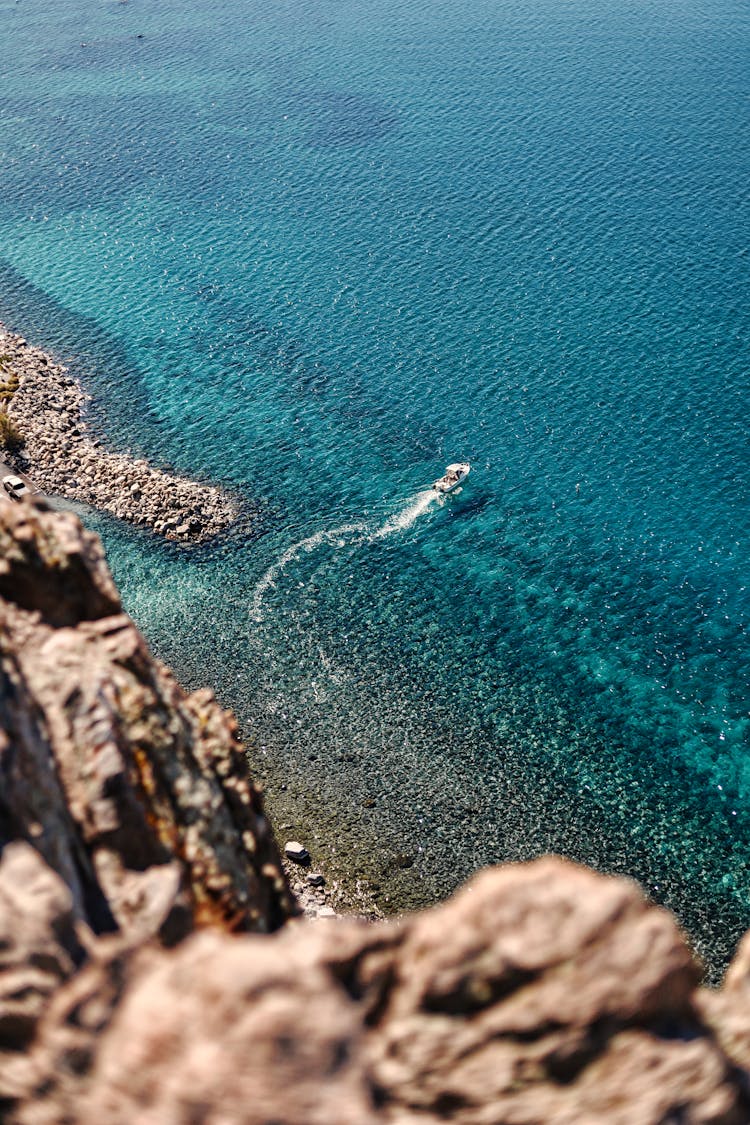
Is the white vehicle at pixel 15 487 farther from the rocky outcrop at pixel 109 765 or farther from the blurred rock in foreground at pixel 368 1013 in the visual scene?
the blurred rock in foreground at pixel 368 1013

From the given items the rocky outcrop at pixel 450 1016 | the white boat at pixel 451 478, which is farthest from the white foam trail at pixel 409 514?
the rocky outcrop at pixel 450 1016

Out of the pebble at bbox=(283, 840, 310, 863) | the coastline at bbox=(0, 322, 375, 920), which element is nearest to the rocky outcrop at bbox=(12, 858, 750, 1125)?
the pebble at bbox=(283, 840, 310, 863)

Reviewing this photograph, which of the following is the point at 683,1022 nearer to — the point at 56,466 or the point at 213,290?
the point at 56,466

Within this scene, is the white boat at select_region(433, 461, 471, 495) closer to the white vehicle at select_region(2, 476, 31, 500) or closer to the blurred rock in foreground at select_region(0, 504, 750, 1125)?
the white vehicle at select_region(2, 476, 31, 500)

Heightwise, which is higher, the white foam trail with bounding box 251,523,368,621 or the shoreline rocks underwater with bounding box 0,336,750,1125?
the shoreline rocks underwater with bounding box 0,336,750,1125

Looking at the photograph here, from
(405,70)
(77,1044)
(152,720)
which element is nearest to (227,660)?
(152,720)

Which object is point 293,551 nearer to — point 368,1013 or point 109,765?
point 109,765
